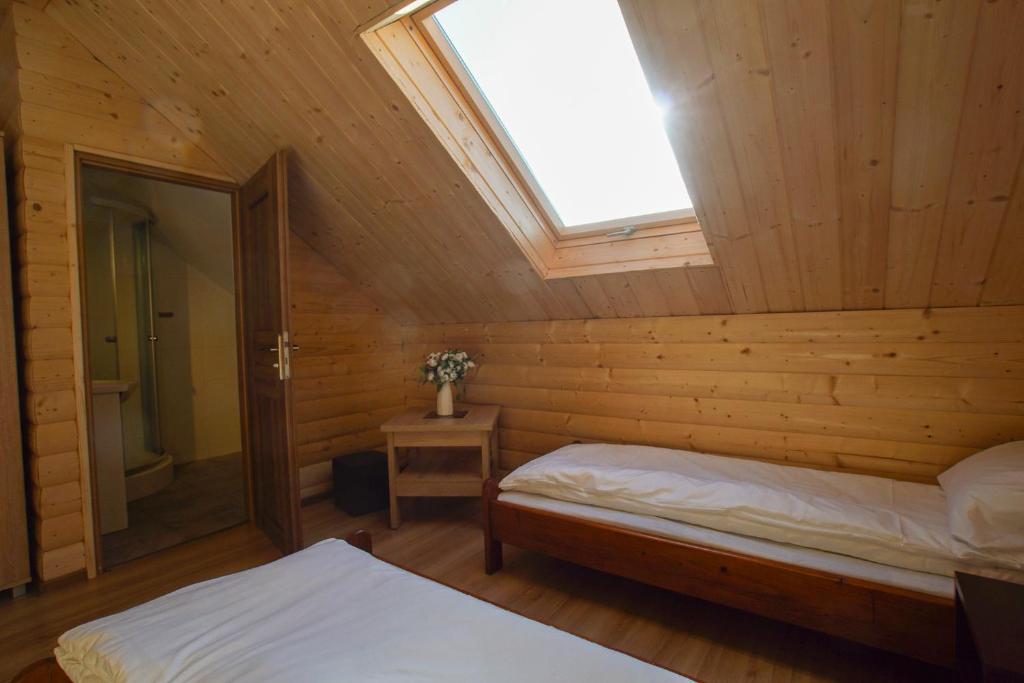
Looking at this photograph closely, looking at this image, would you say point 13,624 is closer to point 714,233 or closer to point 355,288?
point 355,288

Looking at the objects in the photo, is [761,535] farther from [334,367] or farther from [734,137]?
[334,367]

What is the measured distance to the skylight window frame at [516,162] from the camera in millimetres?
2027

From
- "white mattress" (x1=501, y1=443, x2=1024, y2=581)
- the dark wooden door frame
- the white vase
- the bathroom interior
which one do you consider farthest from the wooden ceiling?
the bathroom interior

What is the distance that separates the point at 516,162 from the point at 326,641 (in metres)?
2.09

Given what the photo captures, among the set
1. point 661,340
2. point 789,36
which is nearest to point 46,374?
point 661,340

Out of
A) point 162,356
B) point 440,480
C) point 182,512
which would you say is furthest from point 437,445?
point 162,356

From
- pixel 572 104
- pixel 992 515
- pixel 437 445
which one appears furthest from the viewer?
pixel 437 445

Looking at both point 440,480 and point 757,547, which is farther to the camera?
point 440,480

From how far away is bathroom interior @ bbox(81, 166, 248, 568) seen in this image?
3.10 m

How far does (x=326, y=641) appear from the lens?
1107 mm

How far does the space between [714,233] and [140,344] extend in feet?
14.1

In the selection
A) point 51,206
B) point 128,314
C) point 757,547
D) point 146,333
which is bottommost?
point 757,547

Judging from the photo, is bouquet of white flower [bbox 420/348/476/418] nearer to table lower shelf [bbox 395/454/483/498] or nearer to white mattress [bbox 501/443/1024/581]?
table lower shelf [bbox 395/454/483/498]

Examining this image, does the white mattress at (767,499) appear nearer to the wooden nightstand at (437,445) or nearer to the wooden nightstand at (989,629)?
the wooden nightstand at (989,629)
